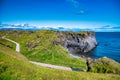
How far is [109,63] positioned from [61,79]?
14.4 metres

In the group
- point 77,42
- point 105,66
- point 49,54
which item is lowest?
point 49,54

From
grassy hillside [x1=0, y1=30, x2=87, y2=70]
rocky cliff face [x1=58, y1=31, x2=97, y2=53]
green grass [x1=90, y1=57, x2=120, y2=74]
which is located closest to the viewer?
green grass [x1=90, y1=57, x2=120, y2=74]

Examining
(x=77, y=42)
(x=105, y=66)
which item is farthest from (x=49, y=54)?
(x=77, y=42)

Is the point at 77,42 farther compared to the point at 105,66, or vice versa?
the point at 77,42

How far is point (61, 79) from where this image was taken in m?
17.3

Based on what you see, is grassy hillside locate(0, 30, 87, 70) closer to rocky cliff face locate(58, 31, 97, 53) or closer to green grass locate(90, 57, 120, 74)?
green grass locate(90, 57, 120, 74)

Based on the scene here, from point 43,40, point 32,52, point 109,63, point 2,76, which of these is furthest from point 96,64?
point 43,40

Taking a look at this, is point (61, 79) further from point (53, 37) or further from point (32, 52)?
point (53, 37)

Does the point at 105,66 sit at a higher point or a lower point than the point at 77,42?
higher

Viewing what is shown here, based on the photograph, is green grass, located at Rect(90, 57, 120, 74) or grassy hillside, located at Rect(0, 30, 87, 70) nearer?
green grass, located at Rect(90, 57, 120, 74)

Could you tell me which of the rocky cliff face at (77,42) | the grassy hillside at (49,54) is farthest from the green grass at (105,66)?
the rocky cliff face at (77,42)

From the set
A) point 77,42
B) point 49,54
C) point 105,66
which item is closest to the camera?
point 105,66

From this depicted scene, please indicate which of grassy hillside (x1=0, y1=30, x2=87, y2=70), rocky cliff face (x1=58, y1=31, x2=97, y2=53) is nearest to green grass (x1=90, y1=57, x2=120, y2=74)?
grassy hillside (x1=0, y1=30, x2=87, y2=70)

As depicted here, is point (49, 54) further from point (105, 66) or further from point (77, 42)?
point (77, 42)
